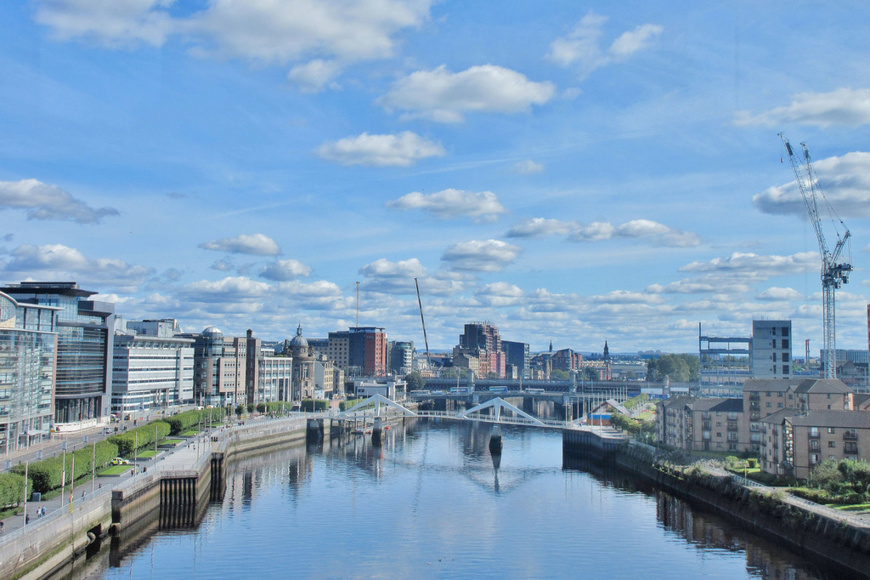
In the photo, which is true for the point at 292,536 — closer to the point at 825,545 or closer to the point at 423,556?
the point at 423,556

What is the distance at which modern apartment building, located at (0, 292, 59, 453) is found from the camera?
72.9 m

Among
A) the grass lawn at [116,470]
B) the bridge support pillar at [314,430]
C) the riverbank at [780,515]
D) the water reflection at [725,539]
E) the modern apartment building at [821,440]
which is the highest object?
the modern apartment building at [821,440]

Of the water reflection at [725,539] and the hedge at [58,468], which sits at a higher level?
the hedge at [58,468]

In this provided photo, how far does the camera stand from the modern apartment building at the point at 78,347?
318 feet

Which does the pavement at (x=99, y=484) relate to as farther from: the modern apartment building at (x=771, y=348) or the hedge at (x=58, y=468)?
the modern apartment building at (x=771, y=348)

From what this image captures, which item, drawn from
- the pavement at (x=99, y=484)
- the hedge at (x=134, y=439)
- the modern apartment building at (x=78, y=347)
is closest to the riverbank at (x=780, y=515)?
the pavement at (x=99, y=484)

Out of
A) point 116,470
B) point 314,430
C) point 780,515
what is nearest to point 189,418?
point 314,430

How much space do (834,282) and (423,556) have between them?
101 m

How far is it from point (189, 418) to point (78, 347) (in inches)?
649

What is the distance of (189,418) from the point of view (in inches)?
4230

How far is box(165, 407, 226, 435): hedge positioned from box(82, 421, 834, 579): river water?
1344cm

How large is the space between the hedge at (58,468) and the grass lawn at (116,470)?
678mm

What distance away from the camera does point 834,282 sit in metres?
129

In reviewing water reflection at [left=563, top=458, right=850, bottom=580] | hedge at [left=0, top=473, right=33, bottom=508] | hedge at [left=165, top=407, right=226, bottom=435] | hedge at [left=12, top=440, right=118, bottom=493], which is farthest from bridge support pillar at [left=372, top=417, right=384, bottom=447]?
hedge at [left=0, top=473, right=33, bottom=508]
